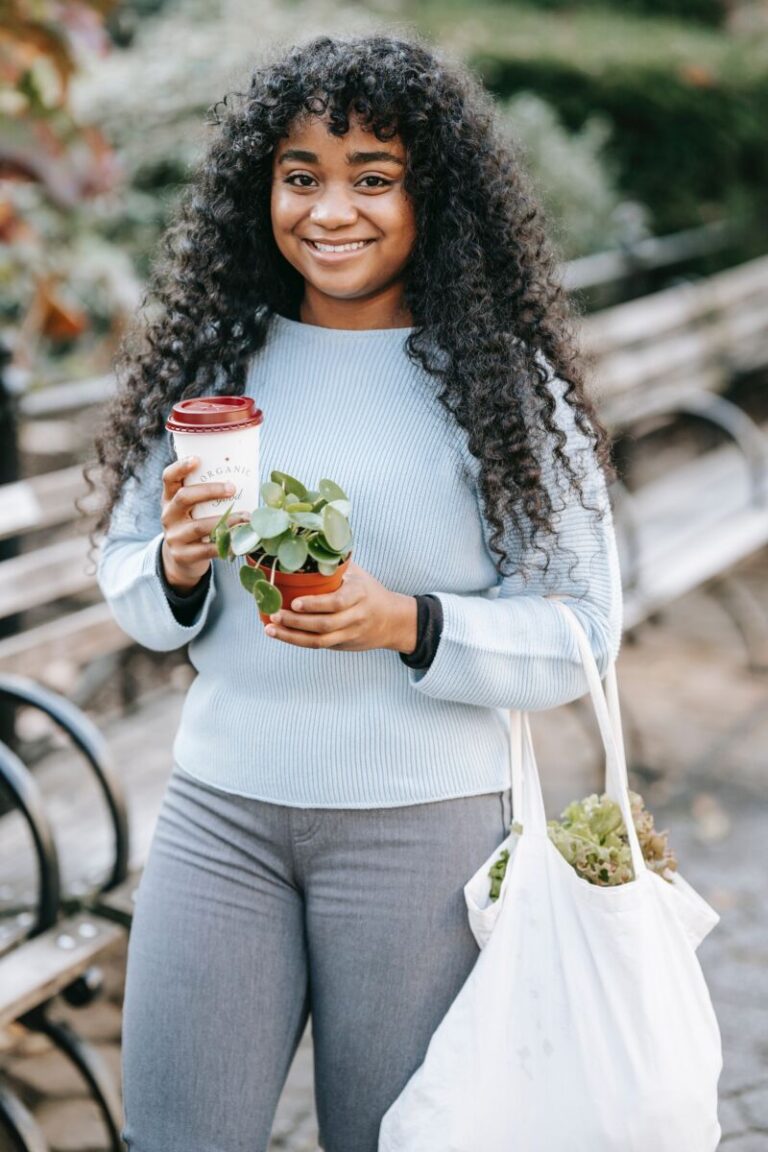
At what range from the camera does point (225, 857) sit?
196 cm

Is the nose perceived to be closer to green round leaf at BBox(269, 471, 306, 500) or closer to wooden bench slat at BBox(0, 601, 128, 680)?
green round leaf at BBox(269, 471, 306, 500)

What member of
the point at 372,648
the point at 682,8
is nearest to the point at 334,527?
the point at 372,648

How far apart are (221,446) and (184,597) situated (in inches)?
11.9

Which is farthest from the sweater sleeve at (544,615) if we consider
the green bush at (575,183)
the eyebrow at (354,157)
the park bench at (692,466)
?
the green bush at (575,183)

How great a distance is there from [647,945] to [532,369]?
805 millimetres

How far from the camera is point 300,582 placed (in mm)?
1663

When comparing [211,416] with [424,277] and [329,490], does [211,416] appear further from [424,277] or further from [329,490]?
[424,277]

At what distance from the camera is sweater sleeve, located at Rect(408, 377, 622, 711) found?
1868 mm

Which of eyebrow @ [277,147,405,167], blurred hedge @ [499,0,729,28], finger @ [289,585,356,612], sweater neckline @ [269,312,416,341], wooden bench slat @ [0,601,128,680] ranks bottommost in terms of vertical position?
wooden bench slat @ [0,601,128,680]

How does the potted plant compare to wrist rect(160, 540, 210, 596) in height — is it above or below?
above

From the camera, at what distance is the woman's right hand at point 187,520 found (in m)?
1.75

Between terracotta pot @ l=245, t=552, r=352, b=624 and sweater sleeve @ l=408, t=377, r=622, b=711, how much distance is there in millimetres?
229

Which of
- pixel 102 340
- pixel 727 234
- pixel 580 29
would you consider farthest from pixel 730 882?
pixel 580 29

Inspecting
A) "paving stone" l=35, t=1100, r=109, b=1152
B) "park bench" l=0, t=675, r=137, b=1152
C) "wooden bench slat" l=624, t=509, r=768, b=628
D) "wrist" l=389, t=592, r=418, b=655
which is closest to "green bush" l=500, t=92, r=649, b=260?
"wooden bench slat" l=624, t=509, r=768, b=628
